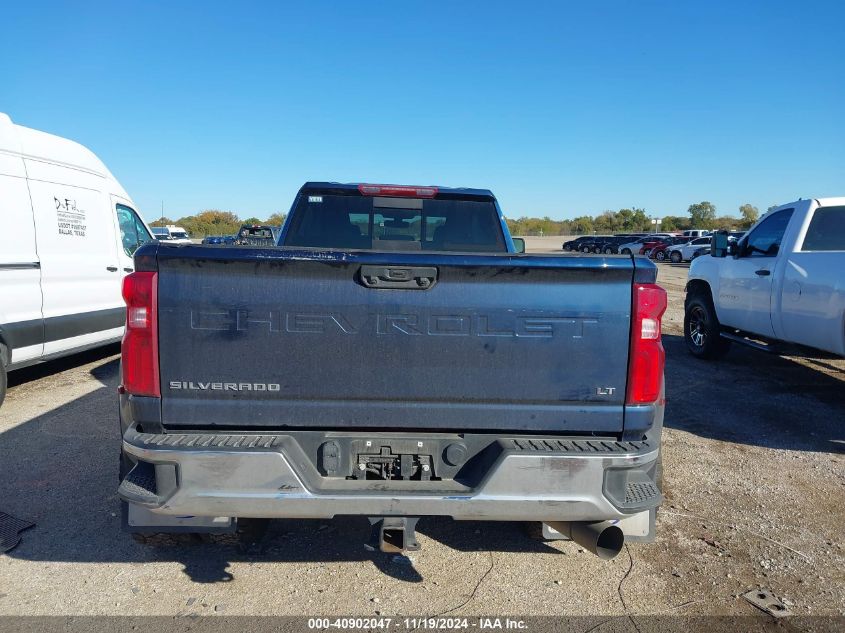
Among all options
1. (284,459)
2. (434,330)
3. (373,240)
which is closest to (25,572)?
(284,459)

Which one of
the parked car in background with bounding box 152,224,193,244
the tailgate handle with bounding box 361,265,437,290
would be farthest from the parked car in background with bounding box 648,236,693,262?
the tailgate handle with bounding box 361,265,437,290

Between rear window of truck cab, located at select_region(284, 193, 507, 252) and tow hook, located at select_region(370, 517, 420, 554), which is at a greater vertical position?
rear window of truck cab, located at select_region(284, 193, 507, 252)

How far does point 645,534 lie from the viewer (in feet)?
8.95

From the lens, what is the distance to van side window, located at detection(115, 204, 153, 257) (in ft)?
25.0

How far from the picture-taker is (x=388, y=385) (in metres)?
2.42

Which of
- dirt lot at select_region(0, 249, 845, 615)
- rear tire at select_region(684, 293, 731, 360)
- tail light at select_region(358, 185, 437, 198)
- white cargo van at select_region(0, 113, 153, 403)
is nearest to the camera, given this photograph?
dirt lot at select_region(0, 249, 845, 615)

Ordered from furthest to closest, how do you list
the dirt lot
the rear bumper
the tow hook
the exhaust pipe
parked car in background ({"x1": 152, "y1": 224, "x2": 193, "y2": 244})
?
parked car in background ({"x1": 152, "y1": 224, "x2": 193, "y2": 244}), the dirt lot, the exhaust pipe, the tow hook, the rear bumper

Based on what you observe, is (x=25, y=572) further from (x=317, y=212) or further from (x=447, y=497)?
(x=317, y=212)

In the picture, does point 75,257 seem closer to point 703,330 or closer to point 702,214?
point 703,330

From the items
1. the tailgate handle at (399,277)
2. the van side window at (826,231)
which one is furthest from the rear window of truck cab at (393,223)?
the van side window at (826,231)

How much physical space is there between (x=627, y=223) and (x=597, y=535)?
352 feet

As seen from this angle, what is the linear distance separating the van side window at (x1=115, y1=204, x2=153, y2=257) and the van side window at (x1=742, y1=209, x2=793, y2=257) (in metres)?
7.69

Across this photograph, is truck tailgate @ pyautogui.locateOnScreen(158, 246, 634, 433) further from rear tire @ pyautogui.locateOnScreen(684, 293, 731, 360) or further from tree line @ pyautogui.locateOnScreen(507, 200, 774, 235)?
tree line @ pyautogui.locateOnScreen(507, 200, 774, 235)

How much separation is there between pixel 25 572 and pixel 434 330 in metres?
2.54
